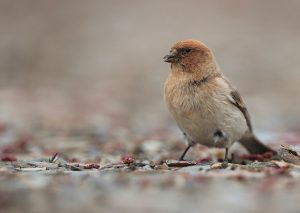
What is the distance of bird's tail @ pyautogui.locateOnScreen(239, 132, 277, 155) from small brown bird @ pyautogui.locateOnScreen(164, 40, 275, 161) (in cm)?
57

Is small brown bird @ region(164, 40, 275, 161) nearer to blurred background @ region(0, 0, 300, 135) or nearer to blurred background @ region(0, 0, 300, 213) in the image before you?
blurred background @ region(0, 0, 300, 213)

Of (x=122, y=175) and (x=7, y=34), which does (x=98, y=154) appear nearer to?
(x=122, y=175)

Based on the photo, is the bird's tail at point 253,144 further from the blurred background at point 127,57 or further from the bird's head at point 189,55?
the blurred background at point 127,57

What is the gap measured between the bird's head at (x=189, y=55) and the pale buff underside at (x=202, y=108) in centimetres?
22

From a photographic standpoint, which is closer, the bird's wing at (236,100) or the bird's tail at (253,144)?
the bird's wing at (236,100)

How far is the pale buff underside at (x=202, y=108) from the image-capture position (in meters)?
7.89

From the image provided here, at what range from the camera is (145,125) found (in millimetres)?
13375

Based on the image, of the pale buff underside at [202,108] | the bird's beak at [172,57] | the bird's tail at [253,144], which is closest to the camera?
the pale buff underside at [202,108]

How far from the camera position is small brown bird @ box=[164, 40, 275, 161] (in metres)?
7.91

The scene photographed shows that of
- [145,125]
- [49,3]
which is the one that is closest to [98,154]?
[145,125]

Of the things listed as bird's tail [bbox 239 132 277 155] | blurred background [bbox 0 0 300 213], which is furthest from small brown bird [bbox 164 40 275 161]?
blurred background [bbox 0 0 300 213]

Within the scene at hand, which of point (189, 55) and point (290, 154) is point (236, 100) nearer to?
point (189, 55)

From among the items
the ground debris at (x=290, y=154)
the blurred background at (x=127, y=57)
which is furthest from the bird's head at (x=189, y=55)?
the blurred background at (x=127, y=57)

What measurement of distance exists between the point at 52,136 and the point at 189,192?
20.9ft
